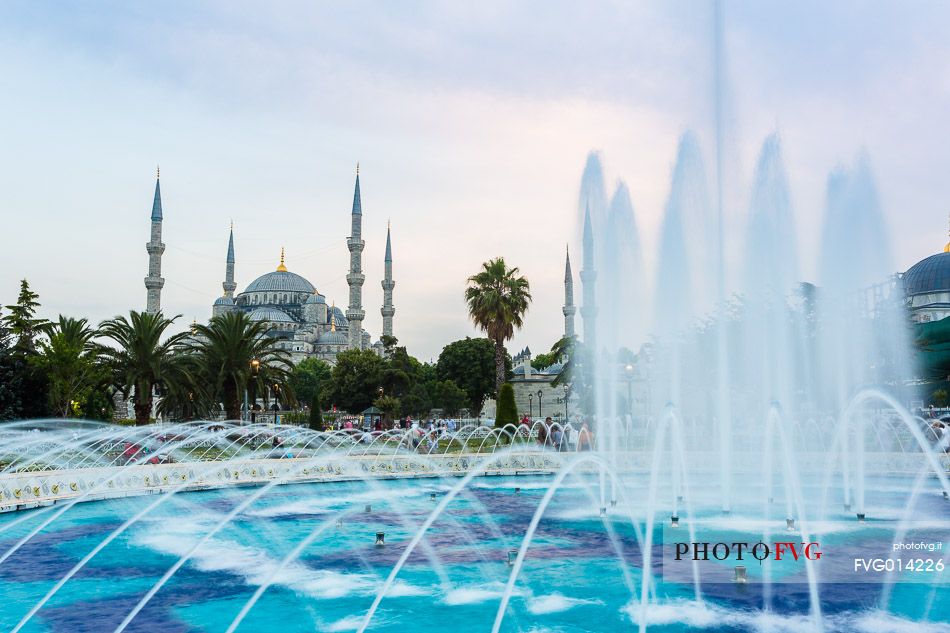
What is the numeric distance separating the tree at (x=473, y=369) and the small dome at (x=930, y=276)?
3569cm

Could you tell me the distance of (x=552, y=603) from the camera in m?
7.93

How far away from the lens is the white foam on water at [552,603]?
769 centimetres

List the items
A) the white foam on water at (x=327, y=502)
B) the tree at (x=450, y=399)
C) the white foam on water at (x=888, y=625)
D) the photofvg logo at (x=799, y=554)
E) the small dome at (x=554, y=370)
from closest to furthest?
the white foam on water at (x=888, y=625) → the photofvg logo at (x=799, y=554) → the white foam on water at (x=327, y=502) → the tree at (x=450, y=399) → the small dome at (x=554, y=370)

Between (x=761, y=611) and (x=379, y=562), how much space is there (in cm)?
462

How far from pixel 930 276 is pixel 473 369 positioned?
40.2 meters

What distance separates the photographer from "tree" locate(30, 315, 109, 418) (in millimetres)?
27703

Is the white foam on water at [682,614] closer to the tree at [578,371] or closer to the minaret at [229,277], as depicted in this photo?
the tree at [578,371]

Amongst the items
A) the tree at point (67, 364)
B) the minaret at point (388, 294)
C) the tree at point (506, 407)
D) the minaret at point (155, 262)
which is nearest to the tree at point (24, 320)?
the tree at point (67, 364)

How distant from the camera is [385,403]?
46.7 m

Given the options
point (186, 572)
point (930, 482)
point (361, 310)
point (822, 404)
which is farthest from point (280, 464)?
point (361, 310)

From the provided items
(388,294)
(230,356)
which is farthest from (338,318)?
(230,356)

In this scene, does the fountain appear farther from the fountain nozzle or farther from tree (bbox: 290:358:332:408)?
tree (bbox: 290:358:332:408)

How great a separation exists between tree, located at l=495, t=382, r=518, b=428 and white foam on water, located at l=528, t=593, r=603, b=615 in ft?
64.6

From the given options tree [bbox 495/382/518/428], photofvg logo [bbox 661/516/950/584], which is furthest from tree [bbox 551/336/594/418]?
photofvg logo [bbox 661/516/950/584]
